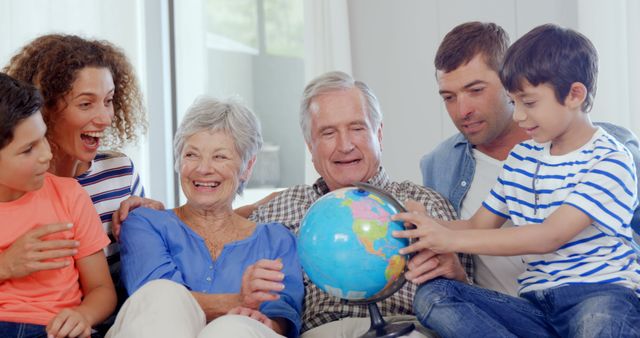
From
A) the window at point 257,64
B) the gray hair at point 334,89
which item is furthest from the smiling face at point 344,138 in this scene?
the window at point 257,64

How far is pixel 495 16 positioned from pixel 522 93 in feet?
8.15

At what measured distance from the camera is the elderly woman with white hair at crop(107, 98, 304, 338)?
239 cm

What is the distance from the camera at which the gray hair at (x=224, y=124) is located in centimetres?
268

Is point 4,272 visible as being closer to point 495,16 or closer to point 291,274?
point 291,274

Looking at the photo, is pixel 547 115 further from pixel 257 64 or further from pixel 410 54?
pixel 257 64

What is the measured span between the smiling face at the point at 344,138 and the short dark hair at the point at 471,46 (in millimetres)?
366

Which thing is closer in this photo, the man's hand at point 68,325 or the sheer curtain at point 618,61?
the man's hand at point 68,325

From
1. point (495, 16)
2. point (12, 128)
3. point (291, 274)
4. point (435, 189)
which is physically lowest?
point (291, 274)

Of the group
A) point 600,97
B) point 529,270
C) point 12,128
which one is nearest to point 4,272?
point 12,128

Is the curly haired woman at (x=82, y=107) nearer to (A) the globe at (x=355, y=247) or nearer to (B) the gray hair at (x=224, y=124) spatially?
(B) the gray hair at (x=224, y=124)

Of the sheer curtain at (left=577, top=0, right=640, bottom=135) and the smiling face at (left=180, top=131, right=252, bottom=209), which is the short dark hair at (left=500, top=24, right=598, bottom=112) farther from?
the sheer curtain at (left=577, top=0, right=640, bottom=135)

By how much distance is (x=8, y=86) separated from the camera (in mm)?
2316

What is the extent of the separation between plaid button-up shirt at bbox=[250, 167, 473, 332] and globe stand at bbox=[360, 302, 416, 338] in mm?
350

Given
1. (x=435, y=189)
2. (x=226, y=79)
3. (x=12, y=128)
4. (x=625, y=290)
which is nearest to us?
(x=625, y=290)
